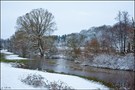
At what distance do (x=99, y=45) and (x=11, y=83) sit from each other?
107 feet

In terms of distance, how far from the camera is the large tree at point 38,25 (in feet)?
135

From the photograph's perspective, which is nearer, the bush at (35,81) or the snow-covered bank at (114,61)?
the bush at (35,81)

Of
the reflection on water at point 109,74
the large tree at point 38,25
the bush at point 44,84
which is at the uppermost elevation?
the large tree at point 38,25

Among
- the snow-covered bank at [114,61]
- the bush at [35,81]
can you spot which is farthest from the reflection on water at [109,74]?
the bush at [35,81]

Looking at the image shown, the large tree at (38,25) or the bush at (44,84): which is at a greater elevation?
the large tree at (38,25)

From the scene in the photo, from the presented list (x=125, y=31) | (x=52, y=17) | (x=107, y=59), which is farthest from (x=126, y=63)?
(x=52, y=17)

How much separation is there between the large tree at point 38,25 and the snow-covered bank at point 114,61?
11163 millimetres

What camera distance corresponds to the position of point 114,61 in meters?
32.8

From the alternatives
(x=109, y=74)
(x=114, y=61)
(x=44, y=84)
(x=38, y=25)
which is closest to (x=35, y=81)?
(x=44, y=84)

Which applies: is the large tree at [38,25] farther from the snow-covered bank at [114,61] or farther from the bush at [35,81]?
the bush at [35,81]

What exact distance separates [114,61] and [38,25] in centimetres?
1668

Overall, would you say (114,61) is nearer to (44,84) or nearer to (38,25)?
(38,25)

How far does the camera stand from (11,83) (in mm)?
12141

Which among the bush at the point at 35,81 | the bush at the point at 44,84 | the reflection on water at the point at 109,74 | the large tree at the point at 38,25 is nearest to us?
the bush at the point at 44,84
